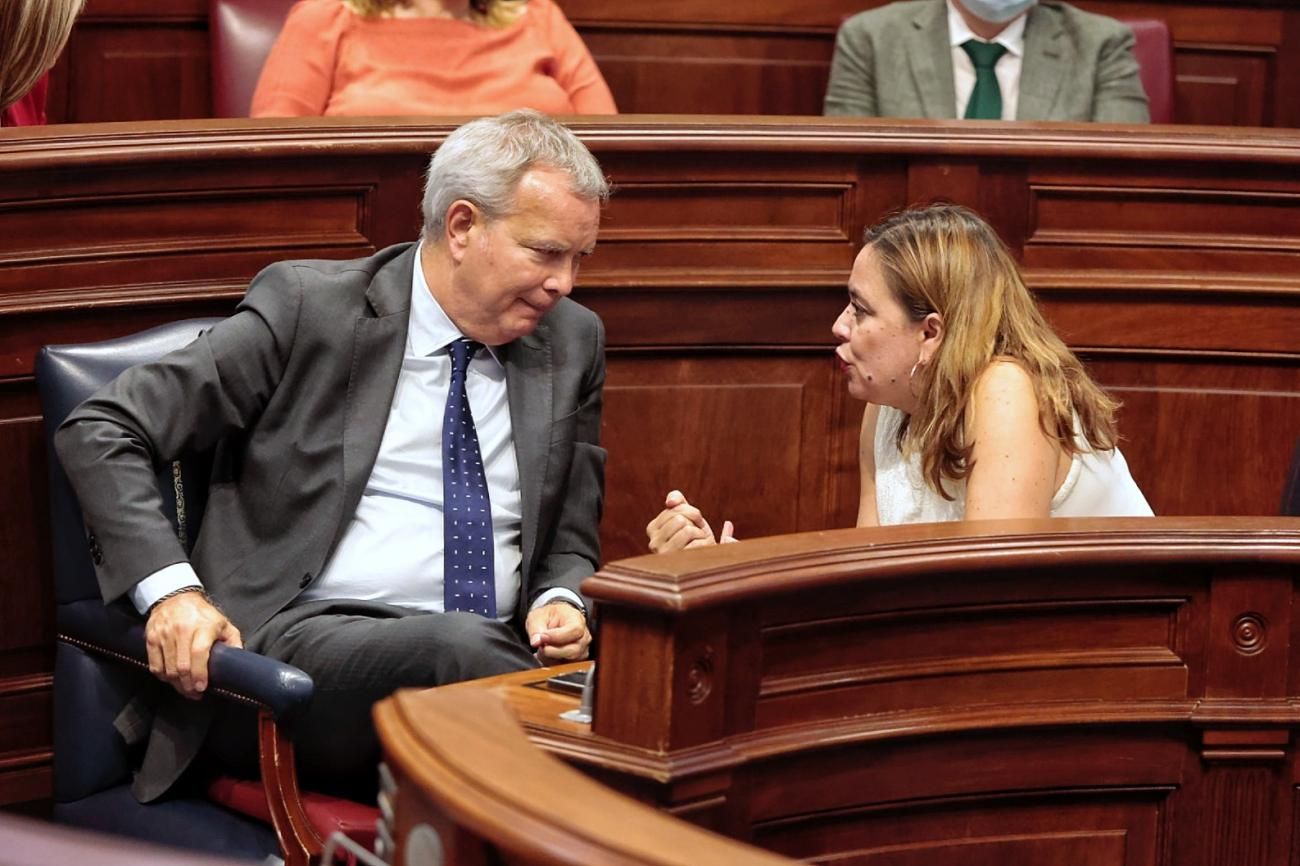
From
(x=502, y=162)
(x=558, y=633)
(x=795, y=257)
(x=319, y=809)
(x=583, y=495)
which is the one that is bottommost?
(x=319, y=809)

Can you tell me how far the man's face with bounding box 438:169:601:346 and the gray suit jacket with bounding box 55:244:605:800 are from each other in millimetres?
63

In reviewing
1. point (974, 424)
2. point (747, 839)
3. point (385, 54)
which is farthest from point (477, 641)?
point (385, 54)

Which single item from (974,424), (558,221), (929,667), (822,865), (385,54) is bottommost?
(822,865)

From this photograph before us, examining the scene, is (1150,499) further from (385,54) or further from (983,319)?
(385,54)

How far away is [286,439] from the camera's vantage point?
221 centimetres

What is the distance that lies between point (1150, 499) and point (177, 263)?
139cm

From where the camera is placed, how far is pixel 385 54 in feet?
10.3

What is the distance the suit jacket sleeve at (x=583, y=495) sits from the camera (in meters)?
2.31

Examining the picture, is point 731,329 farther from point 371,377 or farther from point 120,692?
point 120,692

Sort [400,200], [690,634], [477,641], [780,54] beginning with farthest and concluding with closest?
[780,54], [400,200], [477,641], [690,634]

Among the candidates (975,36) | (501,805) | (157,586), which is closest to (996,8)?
(975,36)

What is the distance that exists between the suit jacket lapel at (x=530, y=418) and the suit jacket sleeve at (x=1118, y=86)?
142 centimetres

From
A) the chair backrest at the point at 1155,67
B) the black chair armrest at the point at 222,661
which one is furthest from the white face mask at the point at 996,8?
the black chair armrest at the point at 222,661

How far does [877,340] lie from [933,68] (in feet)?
3.72
